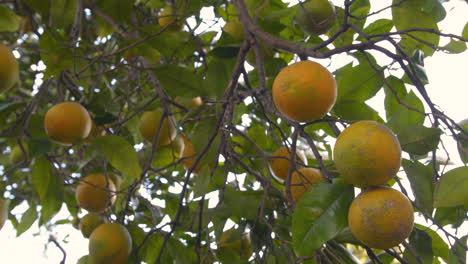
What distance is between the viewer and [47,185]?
5.14 ft

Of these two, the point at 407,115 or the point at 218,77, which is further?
the point at 218,77

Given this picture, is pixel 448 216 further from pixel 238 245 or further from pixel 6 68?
pixel 6 68

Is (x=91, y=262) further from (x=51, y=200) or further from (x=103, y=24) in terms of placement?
(x=103, y=24)

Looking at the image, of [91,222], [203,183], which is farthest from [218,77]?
[91,222]

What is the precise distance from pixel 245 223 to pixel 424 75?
0.78m

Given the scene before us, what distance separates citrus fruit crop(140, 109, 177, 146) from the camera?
5.83 ft

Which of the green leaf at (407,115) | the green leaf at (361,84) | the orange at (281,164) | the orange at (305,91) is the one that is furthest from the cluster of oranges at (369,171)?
the orange at (281,164)

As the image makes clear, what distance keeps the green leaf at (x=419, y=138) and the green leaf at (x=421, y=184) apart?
54 mm

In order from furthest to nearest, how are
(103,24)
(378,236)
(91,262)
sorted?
Result: (103,24)
(91,262)
(378,236)

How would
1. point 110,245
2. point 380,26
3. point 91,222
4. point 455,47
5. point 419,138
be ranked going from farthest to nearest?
point 91,222 < point 380,26 < point 110,245 < point 455,47 < point 419,138

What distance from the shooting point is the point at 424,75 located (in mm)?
1069

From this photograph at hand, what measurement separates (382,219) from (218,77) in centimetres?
78

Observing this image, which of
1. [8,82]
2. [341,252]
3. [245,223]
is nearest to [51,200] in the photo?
[8,82]

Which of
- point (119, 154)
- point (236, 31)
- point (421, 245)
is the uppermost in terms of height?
point (236, 31)
